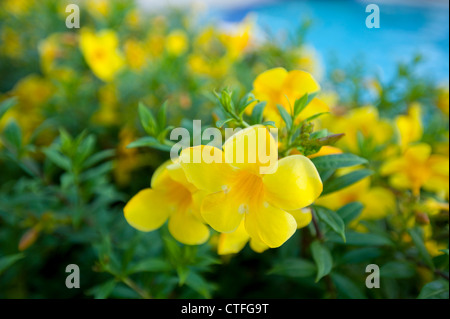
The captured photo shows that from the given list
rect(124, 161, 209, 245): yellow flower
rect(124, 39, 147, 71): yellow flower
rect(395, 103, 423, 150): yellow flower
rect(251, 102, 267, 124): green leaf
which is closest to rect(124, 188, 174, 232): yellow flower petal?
rect(124, 161, 209, 245): yellow flower

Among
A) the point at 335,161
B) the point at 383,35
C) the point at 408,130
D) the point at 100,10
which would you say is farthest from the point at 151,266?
the point at 383,35

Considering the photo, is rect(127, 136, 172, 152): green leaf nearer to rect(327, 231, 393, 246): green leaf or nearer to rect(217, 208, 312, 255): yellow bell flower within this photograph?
rect(217, 208, 312, 255): yellow bell flower

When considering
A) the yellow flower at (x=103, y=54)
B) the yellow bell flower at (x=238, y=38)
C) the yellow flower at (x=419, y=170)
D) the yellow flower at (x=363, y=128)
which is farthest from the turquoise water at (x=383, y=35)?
the yellow flower at (x=103, y=54)

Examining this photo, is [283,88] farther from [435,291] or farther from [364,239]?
[435,291]

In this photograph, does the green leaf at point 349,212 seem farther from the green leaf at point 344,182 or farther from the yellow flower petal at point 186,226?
the yellow flower petal at point 186,226

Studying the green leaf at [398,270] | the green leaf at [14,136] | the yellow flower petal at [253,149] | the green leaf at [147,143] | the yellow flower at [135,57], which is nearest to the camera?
the yellow flower petal at [253,149]

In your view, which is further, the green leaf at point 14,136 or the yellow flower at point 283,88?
the green leaf at point 14,136
